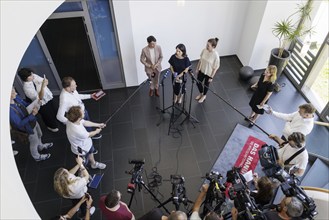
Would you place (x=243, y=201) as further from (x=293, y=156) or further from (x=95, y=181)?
(x=95, y=181)

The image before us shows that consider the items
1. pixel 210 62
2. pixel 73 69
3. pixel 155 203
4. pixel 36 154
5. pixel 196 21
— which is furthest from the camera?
pixel 73 69

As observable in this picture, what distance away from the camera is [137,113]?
526cm

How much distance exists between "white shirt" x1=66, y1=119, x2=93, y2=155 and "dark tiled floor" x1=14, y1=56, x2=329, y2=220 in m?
0.86

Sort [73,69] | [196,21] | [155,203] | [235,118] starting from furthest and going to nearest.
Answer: [73,69]
[196,21]
[235,118]
[155,203]

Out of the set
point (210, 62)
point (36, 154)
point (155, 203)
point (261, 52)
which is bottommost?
point (155, 203)

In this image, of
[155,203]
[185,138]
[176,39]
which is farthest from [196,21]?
[155,203]

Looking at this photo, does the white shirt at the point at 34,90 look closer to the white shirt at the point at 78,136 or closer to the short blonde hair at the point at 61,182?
the white shirt at the point at 78,136

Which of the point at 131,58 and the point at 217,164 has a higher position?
the point at 131,58

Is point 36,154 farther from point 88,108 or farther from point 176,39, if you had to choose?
point 176,39

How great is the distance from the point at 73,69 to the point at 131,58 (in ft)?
6.07

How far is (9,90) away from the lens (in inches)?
58.6

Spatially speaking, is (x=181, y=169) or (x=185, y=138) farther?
(x=185, y=138)

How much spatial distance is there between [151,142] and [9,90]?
3.39m

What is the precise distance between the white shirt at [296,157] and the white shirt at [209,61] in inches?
75.8
